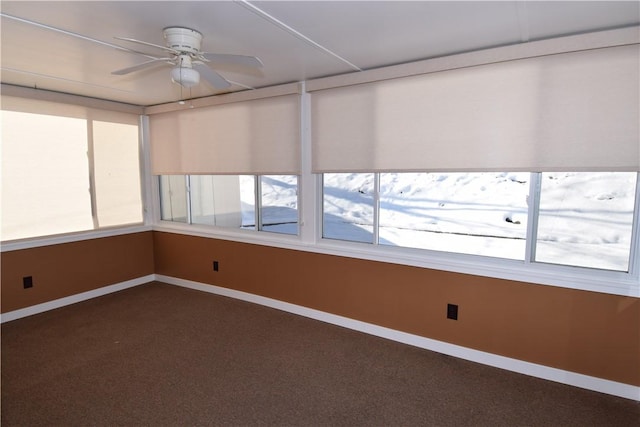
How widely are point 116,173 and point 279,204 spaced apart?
7.15ft

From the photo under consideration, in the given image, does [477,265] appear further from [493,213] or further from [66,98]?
[66,98]

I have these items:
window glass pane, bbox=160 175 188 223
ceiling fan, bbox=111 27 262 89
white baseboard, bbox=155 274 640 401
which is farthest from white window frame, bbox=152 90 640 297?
ceiling fan, bbox=111 27 262 89

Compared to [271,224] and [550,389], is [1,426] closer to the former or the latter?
[271,224]

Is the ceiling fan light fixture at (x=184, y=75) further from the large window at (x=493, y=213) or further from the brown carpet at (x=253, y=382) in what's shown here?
the brown carpet at (x=253, y=382)

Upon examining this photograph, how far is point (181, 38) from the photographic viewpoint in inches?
79.4

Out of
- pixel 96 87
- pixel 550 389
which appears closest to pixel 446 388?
pixel 550 389

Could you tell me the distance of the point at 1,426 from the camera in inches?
79.6

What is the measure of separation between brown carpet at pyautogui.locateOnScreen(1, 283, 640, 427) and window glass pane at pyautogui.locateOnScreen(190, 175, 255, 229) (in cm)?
131

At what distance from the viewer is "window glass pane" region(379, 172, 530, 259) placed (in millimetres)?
2811

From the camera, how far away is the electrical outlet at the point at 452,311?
2797 mm

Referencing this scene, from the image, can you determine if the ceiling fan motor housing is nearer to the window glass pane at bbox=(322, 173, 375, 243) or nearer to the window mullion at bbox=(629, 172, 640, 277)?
the window glass pane at bbox=(322, 173, 375, 243)

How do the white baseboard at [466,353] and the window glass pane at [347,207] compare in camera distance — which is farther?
the window glass pane at [347,207]

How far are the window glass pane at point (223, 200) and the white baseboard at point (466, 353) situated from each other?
0.91m

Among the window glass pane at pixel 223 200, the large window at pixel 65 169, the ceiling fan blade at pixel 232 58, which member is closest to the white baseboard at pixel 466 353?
the window glass pane at pixel 223 200
